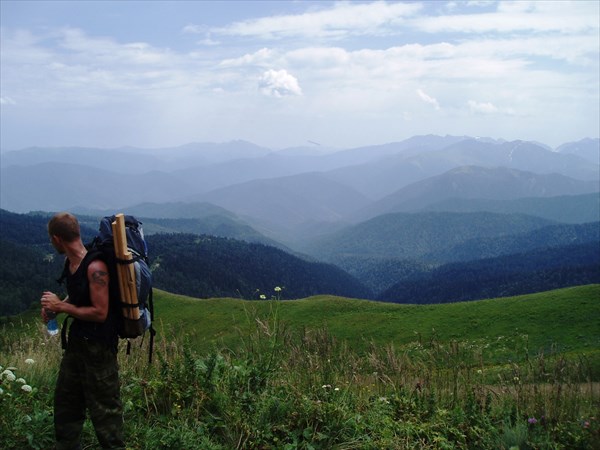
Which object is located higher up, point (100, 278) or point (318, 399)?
point (100, 278)

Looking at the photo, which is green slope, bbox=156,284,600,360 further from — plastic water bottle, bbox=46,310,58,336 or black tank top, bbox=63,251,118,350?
plastic water bottle, bbox=46,310,58,336

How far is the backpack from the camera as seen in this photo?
5719mm

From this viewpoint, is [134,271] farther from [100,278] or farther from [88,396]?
[88,396]

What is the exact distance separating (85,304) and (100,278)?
1.47ft

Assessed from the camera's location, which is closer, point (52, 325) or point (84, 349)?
point (84, 349)

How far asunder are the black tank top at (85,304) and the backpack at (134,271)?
79mm

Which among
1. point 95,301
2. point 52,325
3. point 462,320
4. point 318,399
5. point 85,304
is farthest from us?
point 462,320

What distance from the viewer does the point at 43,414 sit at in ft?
21.2

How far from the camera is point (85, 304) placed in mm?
5816

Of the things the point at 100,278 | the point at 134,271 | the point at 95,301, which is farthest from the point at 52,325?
the point at 134,271

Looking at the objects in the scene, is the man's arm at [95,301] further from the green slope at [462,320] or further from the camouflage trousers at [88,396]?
the green slope at [462,320]

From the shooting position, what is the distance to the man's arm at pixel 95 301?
560 cm

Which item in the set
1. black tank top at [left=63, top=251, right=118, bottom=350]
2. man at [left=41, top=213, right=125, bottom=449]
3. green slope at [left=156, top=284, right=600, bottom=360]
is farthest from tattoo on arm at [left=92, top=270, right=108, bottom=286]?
green slope at [left=156, top=284, right=600, bottom=360]

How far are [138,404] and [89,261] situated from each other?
2568mm
